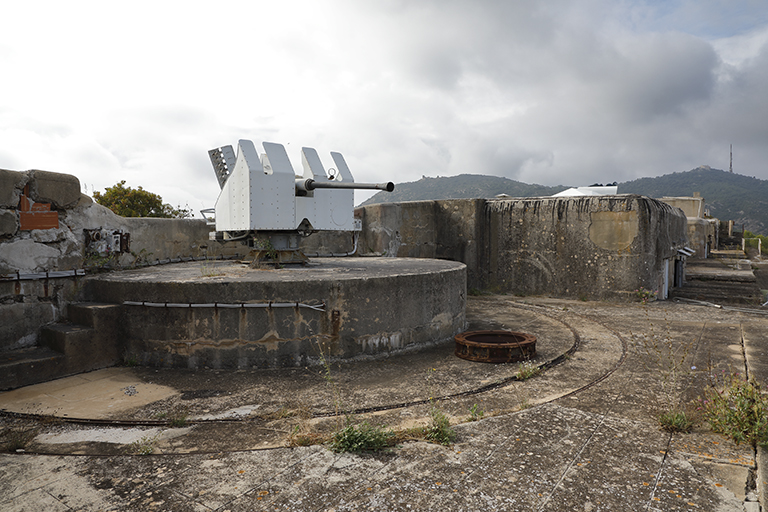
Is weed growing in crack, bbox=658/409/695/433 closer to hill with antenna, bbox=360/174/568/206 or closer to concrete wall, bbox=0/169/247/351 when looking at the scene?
concrete wall, bbox=0/169/247/351

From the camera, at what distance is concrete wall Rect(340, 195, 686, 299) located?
1003cm

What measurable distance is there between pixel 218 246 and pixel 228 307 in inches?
172

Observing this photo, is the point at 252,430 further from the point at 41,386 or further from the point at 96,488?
the point at 41,386

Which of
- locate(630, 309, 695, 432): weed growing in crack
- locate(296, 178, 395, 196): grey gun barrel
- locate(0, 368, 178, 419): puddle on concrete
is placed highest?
locate(296, 178, 395, 196): grey gun barrel

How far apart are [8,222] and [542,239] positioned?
32.4ft

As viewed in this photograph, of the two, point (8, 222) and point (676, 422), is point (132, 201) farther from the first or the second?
point (676, 422)

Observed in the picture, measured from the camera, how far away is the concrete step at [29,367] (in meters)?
4.46

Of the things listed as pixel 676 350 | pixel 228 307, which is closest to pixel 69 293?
pixel 228 307

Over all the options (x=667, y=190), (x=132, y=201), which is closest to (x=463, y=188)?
(x=667, y=190)

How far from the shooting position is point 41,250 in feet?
17.7

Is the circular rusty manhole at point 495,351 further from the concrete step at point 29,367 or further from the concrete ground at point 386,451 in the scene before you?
the concrete step at point 29,367

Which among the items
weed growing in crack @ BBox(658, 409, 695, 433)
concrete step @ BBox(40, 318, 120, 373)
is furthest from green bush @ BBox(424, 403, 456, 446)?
concrete step @ BBox(40, 318, 120, 373)

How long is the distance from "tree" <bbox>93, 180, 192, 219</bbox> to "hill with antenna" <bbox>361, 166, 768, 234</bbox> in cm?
7139

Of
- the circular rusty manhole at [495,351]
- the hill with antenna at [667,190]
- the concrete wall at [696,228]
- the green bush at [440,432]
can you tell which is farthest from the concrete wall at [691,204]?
the hill with antenna at [667,190]
